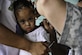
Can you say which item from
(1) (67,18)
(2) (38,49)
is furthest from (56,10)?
(2) (38,49)

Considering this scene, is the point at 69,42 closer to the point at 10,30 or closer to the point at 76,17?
the point at 76,17

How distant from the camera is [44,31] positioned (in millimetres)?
1074

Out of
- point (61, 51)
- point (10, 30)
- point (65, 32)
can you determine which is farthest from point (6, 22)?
point (65, 32)

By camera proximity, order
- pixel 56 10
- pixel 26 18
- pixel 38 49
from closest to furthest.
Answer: pixel 56 10
pixel 38 49
pixel 26 18

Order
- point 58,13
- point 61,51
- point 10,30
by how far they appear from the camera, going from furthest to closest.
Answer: point 10,30 < point 61,51 < point 58,13

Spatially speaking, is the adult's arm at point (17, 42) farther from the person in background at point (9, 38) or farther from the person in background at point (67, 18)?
the person in background at point (67, 18)

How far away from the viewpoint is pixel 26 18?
1.14 meters

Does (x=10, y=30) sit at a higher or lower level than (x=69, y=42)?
lower

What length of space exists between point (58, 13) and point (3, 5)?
2.34ft

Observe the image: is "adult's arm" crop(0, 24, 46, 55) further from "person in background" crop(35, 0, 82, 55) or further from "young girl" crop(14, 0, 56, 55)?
"person in background" crop(35, 0, 82, 55)

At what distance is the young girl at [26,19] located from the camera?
112 centimetres

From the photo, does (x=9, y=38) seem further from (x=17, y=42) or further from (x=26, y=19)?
(x=26, y=19)

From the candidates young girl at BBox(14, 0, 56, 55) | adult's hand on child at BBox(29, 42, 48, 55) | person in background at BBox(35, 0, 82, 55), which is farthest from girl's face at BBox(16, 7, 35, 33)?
person in background at BBox(35, 0, 82, 55)

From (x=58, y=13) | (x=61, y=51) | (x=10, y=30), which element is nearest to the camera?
(x=58, y=13)
